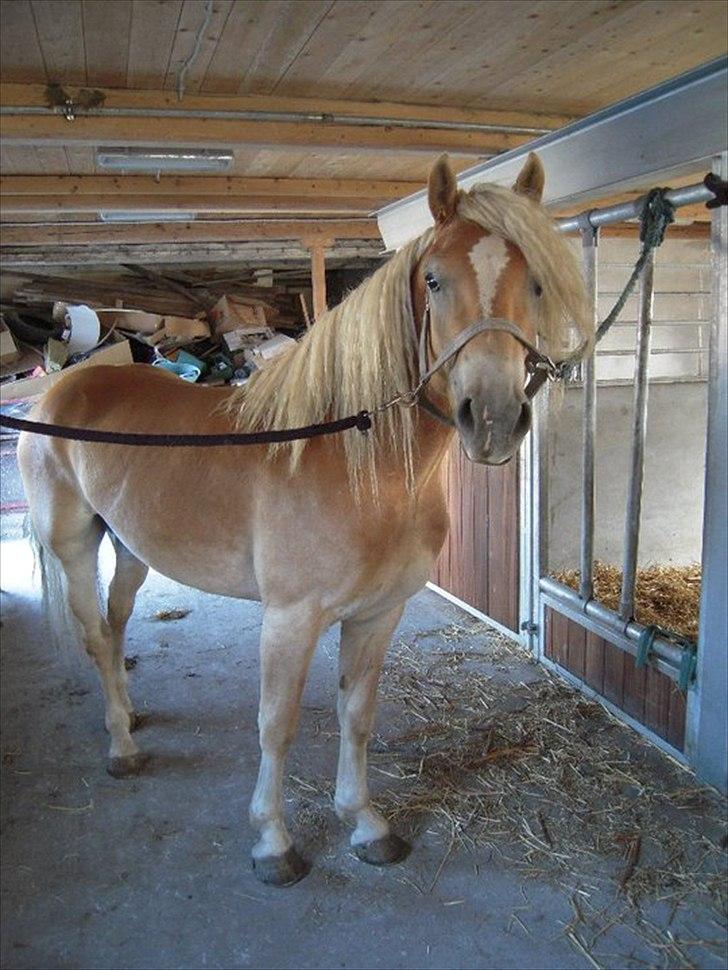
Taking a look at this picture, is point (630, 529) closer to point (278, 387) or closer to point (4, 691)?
point (278, 387)

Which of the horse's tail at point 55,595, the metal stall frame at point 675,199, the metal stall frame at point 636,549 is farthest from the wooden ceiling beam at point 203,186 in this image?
the horse's tail at point 55,595

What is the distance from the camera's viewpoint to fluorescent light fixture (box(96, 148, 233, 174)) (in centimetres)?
286

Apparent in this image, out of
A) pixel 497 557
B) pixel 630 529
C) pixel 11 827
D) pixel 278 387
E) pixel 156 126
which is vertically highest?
pixel 156 126

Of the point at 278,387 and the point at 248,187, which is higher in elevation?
the point at 248,187

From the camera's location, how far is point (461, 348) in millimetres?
1436

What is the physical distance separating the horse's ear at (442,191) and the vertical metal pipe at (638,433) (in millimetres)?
1188

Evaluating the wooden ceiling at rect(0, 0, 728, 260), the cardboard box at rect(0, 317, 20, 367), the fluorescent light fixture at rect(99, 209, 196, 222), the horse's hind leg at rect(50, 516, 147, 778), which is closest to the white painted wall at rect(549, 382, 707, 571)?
the wooden ceiling at rect(0, 0, 728, 260)

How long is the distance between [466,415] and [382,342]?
360 mm

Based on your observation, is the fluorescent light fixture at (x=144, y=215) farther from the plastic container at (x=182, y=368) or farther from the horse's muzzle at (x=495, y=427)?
Answer: the horse's muzzle at (x=495, y=427)

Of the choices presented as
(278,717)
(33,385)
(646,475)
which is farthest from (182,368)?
(278,717)

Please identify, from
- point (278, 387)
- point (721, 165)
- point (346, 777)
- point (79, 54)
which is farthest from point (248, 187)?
point (346, 777)

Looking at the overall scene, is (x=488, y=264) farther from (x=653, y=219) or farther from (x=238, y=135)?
(x=238, y=135)

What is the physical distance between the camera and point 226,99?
2.59 meters

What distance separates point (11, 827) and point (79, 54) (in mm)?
2499
